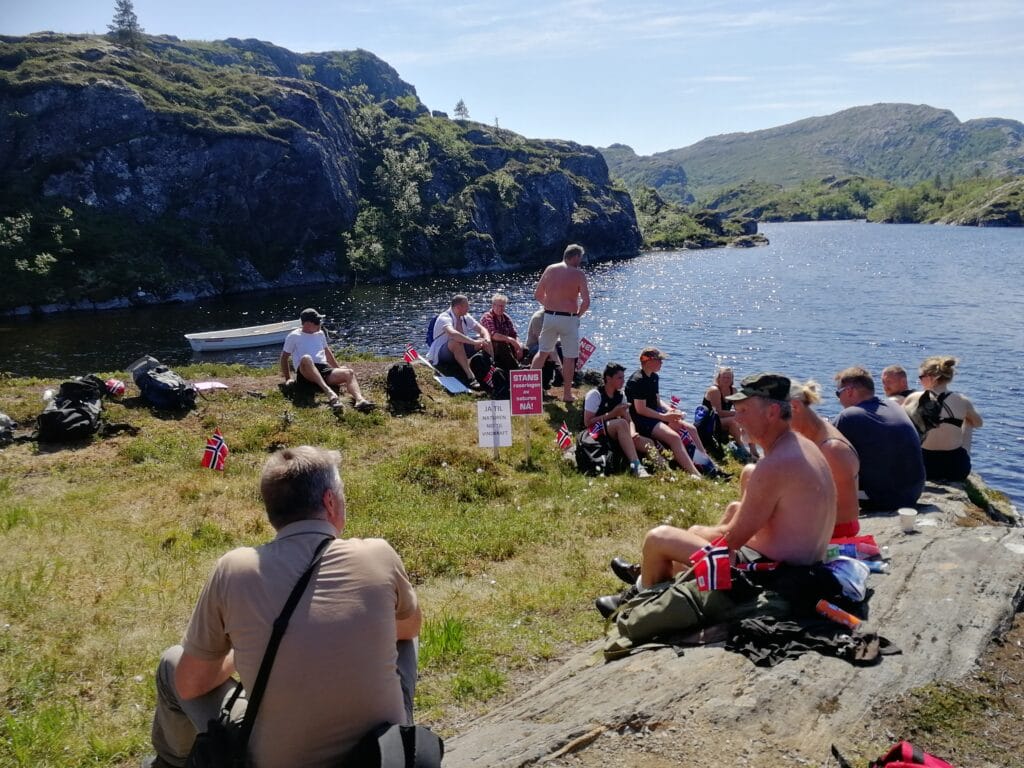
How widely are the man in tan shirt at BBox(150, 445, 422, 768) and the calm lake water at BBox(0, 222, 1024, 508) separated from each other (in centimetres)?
1339

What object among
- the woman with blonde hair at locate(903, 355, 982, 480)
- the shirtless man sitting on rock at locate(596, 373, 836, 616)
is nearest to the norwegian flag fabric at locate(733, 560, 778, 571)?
the shirtless man sitting on rock at locate(596, 373, 836, 616)

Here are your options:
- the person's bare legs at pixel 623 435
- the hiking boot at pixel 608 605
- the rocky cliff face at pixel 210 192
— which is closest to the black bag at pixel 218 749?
the hiking boot at pixel 608 605

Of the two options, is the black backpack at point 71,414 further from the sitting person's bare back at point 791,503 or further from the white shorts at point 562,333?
the sitting person's bare back at point 791,503

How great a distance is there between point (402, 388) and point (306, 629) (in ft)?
37.7

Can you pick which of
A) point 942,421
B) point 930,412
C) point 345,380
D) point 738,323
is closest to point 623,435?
point 930,412

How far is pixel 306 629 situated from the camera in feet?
9.53

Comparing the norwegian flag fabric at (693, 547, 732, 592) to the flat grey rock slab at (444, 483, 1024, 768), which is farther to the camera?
the norwegian flag fabric at (693, 547, 732, 592)

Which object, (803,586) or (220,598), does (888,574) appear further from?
(220,598)

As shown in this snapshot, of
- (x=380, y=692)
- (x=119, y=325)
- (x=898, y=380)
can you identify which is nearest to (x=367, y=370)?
(x=898, y=380)

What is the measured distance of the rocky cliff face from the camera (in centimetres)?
5988

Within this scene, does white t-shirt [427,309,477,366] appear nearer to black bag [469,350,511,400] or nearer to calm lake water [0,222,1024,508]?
black bag [469,350,511,400]

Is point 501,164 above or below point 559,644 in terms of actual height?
above

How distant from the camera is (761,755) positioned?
359cm

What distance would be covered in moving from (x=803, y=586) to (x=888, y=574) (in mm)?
1297
